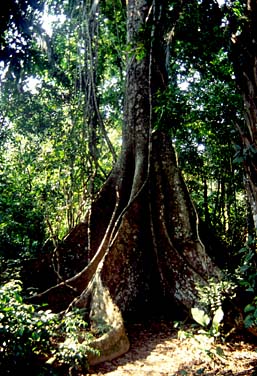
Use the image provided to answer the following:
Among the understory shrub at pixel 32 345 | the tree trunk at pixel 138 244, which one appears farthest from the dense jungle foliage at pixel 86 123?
the tree trunk at pixel 138 244

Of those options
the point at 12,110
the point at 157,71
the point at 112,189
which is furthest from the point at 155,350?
the point at 12,110

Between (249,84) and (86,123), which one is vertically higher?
(86,123)

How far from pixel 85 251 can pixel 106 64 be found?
16.2 feet

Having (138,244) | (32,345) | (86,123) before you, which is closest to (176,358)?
(32,345)

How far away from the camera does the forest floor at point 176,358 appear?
10.9 ft

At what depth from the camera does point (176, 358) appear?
3.75 metres

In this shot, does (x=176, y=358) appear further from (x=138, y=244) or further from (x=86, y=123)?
(x=86, y=123)

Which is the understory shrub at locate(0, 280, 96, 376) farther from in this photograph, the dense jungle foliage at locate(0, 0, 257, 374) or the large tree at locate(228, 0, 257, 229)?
the large tree at locate(228, 0, 257, 229)

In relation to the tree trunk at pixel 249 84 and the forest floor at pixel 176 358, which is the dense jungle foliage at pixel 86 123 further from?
the forest floor at pixel 176 358

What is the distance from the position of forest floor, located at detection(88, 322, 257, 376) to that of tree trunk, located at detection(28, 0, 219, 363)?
0.27 m

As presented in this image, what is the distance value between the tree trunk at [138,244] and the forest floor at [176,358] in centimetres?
27

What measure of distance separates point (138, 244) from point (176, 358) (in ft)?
5.64

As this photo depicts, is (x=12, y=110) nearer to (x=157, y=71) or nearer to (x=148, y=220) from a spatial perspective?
(x=157, y=71)

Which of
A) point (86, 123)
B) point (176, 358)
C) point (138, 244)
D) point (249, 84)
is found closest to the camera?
point (249, 84)
